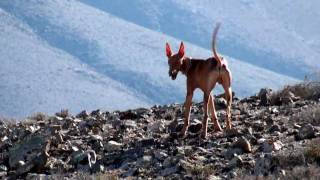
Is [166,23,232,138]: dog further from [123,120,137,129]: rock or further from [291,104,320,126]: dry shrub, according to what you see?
[123,120,137,129]: rock

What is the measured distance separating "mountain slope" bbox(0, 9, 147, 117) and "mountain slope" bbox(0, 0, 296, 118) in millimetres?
246

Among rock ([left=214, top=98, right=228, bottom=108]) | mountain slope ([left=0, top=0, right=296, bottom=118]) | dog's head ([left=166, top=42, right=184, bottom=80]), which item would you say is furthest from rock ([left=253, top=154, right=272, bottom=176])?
mountain slope ([left=0, top=0, right=296, bottom=118])

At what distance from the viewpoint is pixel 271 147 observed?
12.6 meters

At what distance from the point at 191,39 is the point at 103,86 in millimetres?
36513

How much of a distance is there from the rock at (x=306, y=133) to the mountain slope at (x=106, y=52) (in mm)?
82983

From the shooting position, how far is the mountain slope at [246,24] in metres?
135

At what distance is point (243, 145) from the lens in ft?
42.2

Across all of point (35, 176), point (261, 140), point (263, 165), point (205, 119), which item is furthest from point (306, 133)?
point (35, 176)

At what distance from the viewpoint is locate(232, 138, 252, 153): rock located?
1279 centimetres

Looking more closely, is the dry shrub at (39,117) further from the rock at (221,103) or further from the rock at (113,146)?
the rock at (113,146)

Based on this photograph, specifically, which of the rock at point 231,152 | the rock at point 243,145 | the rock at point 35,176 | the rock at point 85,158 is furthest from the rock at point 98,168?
the rock at point 243,145

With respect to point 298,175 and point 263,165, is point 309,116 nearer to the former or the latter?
point 263,165

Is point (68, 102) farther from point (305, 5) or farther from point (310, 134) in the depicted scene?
point (310, 134)

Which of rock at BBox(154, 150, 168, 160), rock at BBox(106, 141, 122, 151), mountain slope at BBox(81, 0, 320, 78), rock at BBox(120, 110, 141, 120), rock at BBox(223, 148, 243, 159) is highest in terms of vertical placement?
mountain slope at BBox(81, 0, 320, 78)
